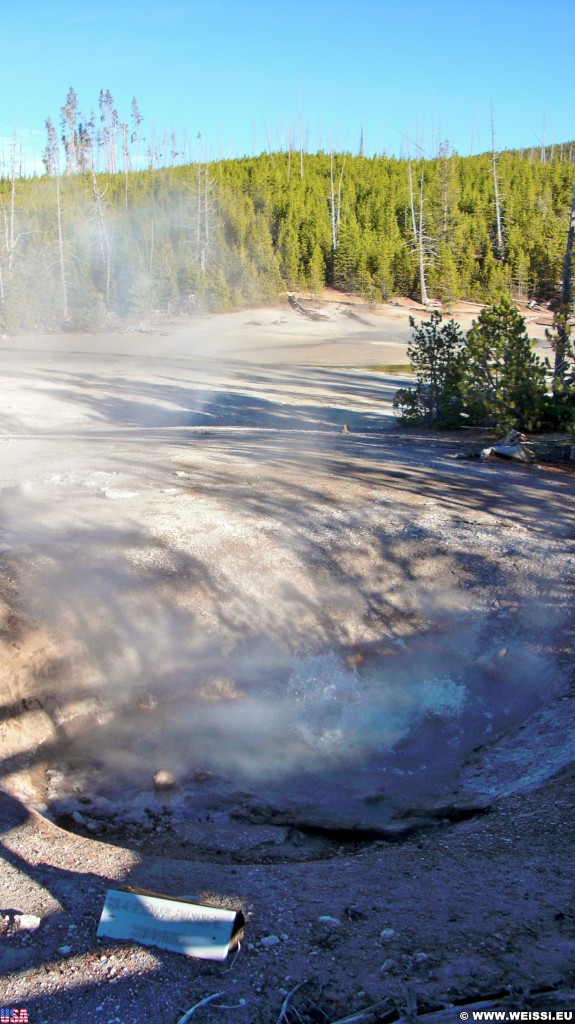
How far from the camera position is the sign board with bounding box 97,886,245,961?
10.2 ft

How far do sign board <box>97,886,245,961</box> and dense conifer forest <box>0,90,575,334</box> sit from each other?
40.1m

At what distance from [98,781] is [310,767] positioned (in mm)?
1579

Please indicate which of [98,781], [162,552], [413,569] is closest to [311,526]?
[413,569]

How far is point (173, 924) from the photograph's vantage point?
10.4 feet

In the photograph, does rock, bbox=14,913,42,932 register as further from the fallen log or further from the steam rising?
the fallen log

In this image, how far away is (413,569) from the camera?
27.0ft

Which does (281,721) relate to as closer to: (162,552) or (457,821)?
(457,821)

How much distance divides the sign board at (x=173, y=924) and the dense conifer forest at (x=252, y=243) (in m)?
40.1

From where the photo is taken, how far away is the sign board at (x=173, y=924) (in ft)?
10.2

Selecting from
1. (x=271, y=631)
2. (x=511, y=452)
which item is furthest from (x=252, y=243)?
(x=271, y=631)

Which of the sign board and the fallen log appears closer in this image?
the sign board

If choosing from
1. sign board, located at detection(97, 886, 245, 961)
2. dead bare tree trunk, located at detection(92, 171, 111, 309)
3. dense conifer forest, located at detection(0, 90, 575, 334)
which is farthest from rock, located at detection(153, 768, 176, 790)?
dead bare tree trunk, located at detection(92, 171, 111, 309)

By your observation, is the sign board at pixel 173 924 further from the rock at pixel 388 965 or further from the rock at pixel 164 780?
the rock at pixel 164 780

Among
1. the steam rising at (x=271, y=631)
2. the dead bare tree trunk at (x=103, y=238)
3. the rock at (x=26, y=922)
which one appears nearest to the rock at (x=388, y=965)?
the rock at (x=26, y=922)
